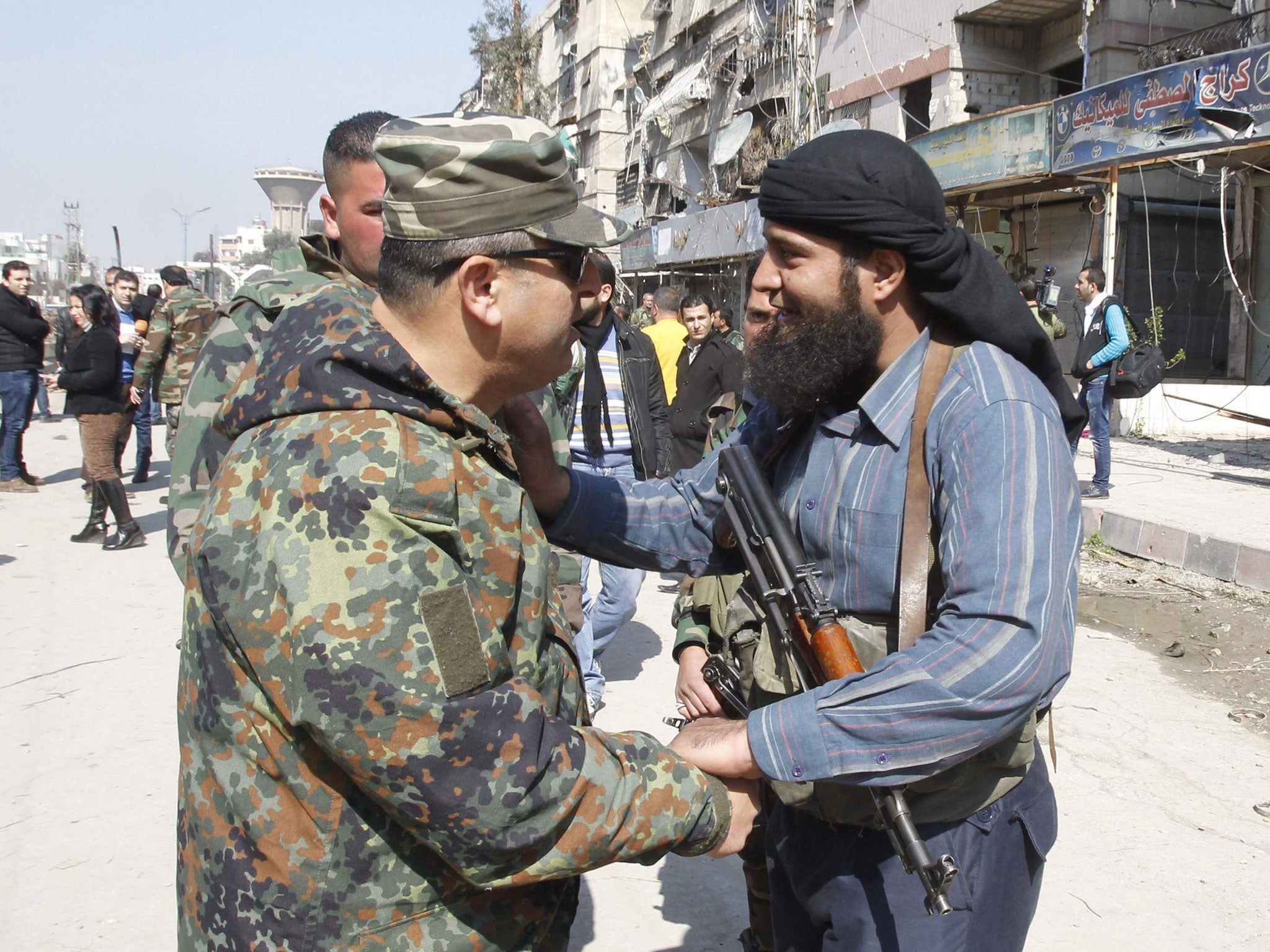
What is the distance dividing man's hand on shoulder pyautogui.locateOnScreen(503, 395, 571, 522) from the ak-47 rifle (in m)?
0.32

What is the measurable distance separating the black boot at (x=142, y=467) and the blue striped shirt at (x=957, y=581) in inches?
412

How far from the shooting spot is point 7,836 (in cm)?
328

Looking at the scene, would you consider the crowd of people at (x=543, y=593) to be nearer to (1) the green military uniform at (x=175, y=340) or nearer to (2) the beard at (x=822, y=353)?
(2) the beard at (x=822, y=353)

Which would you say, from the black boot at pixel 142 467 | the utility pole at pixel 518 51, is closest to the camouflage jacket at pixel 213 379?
the black boot at pixel 142 467

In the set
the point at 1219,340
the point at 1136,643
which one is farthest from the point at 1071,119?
Answer: the point at 1136,643

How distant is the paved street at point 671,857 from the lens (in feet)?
9.37

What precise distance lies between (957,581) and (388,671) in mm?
798

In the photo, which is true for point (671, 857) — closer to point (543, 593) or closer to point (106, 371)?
point (543, 593)

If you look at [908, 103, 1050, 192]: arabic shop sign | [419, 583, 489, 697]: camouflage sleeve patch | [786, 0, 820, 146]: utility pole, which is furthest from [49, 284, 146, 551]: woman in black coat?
[786, 0, 820, 146]: utility pole

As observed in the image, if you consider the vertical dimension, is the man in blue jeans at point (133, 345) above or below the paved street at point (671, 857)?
above

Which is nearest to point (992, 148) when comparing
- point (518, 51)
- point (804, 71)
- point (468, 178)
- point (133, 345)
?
point (804, 71)

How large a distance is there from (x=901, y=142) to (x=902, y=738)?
969 millimetres

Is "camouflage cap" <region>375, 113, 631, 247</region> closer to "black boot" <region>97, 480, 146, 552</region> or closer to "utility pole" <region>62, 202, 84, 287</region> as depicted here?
"black boot" <region>97, 480, 146, 552</region>

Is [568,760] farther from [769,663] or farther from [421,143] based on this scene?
[421,143]
